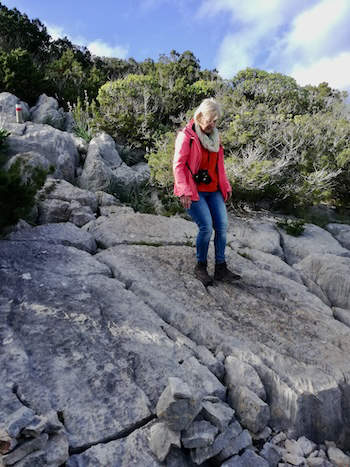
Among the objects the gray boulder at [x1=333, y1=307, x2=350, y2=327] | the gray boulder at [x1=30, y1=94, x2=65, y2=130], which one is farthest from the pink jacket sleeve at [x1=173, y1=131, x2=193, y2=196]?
the gray boulder at [x1=30, y1=94, x2=65, y2=130]

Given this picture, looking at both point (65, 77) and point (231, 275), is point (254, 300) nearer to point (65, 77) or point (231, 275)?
point (231, 275)

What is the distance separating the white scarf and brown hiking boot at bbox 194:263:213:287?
4.87 ft

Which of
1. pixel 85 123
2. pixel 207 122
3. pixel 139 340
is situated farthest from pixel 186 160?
pixel 85 123

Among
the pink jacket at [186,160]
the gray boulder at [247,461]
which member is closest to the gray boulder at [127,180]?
the pink jacket at [186,160]

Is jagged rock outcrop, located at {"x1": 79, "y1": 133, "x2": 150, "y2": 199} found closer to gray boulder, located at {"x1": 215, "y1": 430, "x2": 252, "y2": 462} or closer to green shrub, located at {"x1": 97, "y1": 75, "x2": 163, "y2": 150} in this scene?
green shrub, located at {"x1": 97, "y1": 75, "x2": 163, "y2": 150}

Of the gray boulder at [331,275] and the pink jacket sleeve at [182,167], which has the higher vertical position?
the pink jacket sleeve at [182,167]

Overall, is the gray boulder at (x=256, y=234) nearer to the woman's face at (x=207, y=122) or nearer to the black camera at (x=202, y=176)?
the black camera at (x=202, y=176)

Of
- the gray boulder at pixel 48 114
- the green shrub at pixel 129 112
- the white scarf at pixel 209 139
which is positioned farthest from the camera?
the green shrub at pixel 129 112

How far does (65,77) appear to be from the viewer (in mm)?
14281

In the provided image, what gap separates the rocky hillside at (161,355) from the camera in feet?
7.47

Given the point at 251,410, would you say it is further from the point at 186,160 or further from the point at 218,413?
the point at 186,160

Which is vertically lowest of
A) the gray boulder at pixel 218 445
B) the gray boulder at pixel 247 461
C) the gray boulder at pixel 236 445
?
the gray boulder at pixel 247 461

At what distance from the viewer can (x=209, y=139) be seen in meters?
3.99

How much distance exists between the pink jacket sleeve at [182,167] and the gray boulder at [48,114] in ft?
24.9
